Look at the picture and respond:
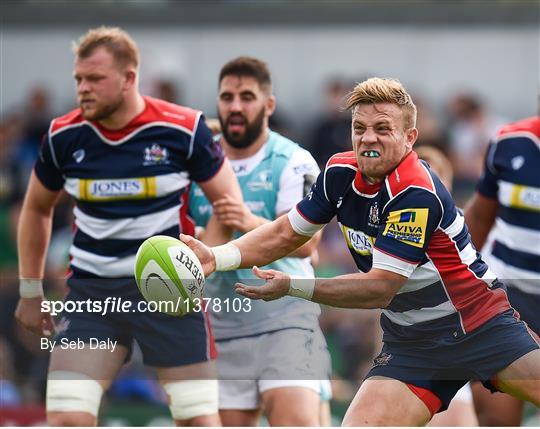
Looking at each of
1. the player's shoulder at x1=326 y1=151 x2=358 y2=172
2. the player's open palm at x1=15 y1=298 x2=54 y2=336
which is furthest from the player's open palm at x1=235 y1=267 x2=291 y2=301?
the player's open palm at x1=15 y1=298 x2=54 y2=336

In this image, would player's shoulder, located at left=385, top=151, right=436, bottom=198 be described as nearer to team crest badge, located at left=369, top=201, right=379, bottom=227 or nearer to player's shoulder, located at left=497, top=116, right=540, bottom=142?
team crest badge, located at left=369, top=201, right=379, bottom=227

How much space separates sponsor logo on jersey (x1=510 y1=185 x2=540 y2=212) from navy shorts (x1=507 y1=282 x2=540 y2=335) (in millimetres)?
503

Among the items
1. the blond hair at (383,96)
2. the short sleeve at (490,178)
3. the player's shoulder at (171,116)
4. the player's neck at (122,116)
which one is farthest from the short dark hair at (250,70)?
the blond hair at (383,96)

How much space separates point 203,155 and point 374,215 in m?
1.42

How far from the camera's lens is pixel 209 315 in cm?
693

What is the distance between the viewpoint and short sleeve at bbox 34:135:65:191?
6.80 meters

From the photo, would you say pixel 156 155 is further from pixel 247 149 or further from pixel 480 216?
pixel 480 216

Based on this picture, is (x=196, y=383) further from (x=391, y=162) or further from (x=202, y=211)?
(x=391, y=162)

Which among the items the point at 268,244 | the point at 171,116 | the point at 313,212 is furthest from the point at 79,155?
the point at 313,212

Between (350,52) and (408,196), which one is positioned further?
(350,52)

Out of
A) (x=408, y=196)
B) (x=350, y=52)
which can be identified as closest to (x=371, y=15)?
(x=350, y=52)

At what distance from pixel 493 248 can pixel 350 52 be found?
8194mm

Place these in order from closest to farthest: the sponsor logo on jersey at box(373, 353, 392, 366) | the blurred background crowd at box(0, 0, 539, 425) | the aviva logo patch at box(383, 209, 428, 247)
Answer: the aviva logo patch at box(383, 209, 428, 247), the sponsor logo on jersey at box(373, 353, 392, 366), the blurred background crowd at box(0, 0, 539, 425)

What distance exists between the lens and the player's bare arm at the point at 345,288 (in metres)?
5.55
